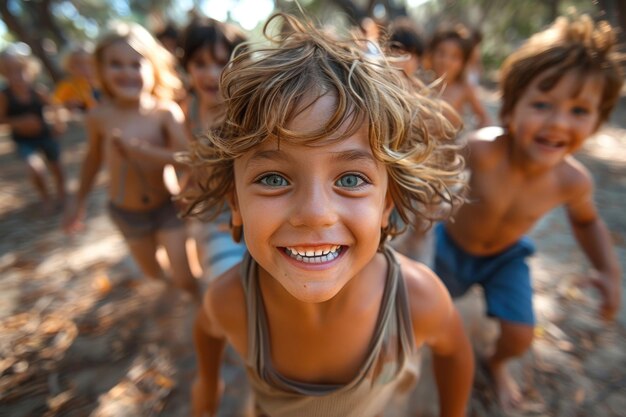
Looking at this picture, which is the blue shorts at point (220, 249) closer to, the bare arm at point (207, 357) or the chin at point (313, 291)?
the bare arm at point (207, 357)

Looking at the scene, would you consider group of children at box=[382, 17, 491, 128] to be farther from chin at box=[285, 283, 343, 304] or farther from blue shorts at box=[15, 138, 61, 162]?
blue shorts at box=[15, 138, 61, 162]

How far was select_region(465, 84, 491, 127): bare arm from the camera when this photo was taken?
3.90 metres

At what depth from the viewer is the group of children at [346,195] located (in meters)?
0.93

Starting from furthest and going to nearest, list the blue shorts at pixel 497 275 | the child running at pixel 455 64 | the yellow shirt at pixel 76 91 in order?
the yellow shirt at pixel 76 91, the child running at pixel 455 64, the blue shorts at pixel 497 275

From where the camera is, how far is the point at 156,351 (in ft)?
7.56

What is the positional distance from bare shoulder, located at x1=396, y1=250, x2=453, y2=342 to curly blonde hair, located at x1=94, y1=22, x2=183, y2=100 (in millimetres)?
2210

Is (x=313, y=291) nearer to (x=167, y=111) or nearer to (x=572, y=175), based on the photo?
(x=572, y=175)

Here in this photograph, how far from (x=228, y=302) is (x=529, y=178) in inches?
61.8

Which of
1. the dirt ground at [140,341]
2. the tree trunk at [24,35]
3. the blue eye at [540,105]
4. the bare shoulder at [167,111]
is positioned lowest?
the dirt ground at [140,341]

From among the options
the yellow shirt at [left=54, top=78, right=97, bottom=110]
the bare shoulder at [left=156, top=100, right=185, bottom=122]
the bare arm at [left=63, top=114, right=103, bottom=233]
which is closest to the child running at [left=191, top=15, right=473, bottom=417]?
the bare shoulder at [left=156, top=100, right=185, bottom=122]

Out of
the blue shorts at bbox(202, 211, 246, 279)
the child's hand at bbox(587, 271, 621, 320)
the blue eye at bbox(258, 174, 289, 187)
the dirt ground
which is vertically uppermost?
the blue eye at bbox(258, 174, 289, 187)

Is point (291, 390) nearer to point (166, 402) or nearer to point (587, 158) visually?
point (166, 402)

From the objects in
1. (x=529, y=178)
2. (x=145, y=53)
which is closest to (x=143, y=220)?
(x=145, y=53)

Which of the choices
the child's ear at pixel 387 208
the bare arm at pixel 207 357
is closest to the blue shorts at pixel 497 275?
the child's ear at pixel 387 208
